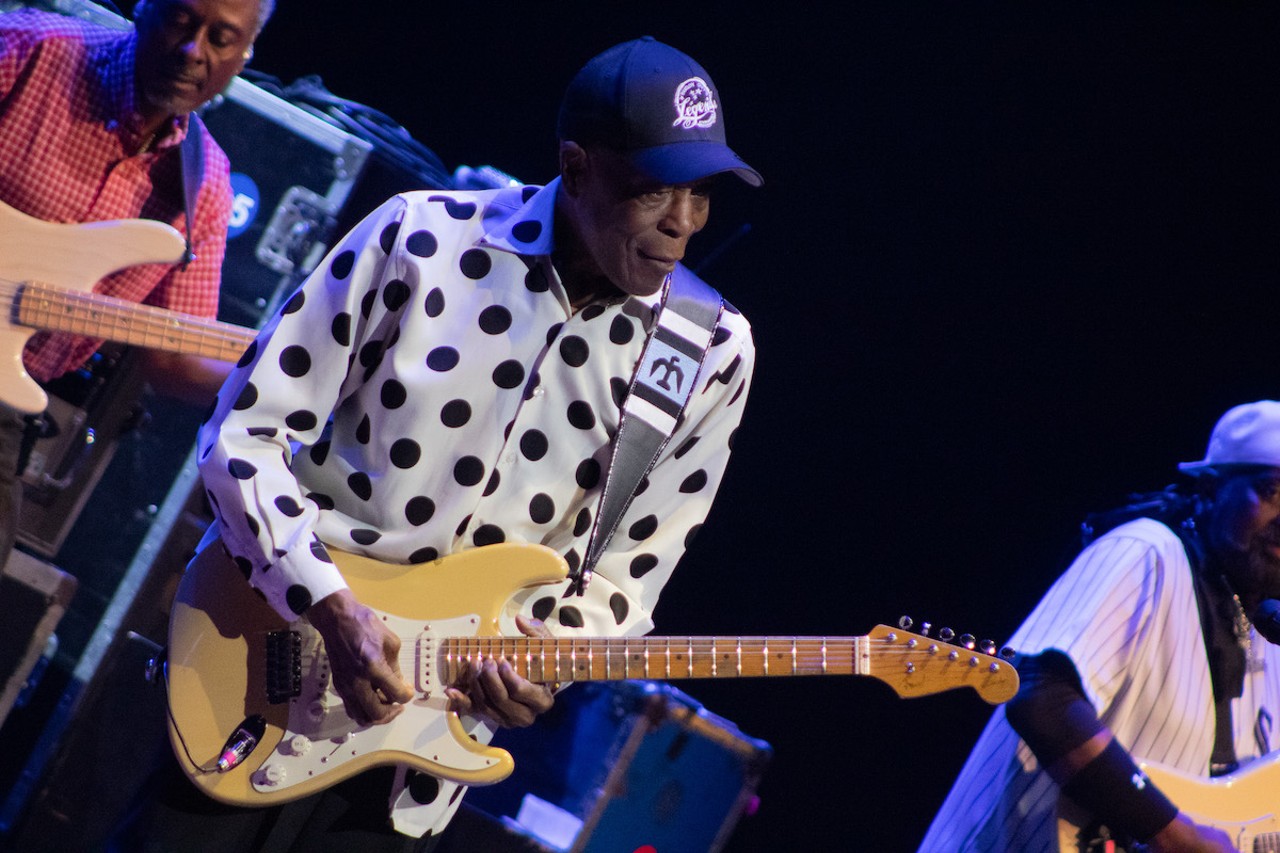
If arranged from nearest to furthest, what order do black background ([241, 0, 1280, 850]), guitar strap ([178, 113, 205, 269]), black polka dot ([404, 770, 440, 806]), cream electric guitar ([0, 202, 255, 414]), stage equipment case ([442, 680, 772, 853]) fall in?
black polka dot ([404, 770, 440, 806]) < cream electric guitar ([0, 202, 255, 414]) < guitar strap ([178, 113, 205, 269]) < stage equipment case ([442, 680, 772, 853]) < black background ([241, 0, 1280, 850])

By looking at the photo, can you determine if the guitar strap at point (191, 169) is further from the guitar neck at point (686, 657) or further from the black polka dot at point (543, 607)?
the guitar neck at point (686, 657)

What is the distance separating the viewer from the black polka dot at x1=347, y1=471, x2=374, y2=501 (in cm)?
240

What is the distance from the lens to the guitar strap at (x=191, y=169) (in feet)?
12.6

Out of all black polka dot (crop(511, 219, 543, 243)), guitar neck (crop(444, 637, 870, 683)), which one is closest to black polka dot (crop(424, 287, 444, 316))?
black polka dot (crop(511, 219, 543, 243))

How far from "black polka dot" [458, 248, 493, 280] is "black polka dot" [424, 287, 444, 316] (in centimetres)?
8

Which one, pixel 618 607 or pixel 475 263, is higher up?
pixel 475 263

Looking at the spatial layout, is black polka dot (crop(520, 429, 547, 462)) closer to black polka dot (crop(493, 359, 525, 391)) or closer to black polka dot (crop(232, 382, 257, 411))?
black polka dot (crop(493, 359, 525, 391))

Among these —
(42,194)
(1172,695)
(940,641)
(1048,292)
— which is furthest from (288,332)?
(1048,292)

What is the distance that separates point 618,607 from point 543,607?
0.55ft

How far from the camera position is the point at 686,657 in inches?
104

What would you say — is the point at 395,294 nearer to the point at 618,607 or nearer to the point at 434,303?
the point at 434,303

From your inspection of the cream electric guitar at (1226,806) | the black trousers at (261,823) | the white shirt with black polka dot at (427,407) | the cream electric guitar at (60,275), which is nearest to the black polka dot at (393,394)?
the white shirt with black polka dot at (427,407)

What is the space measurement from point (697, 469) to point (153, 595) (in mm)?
2531

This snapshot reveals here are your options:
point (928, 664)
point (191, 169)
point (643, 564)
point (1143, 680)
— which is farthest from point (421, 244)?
point (1143, 680)
